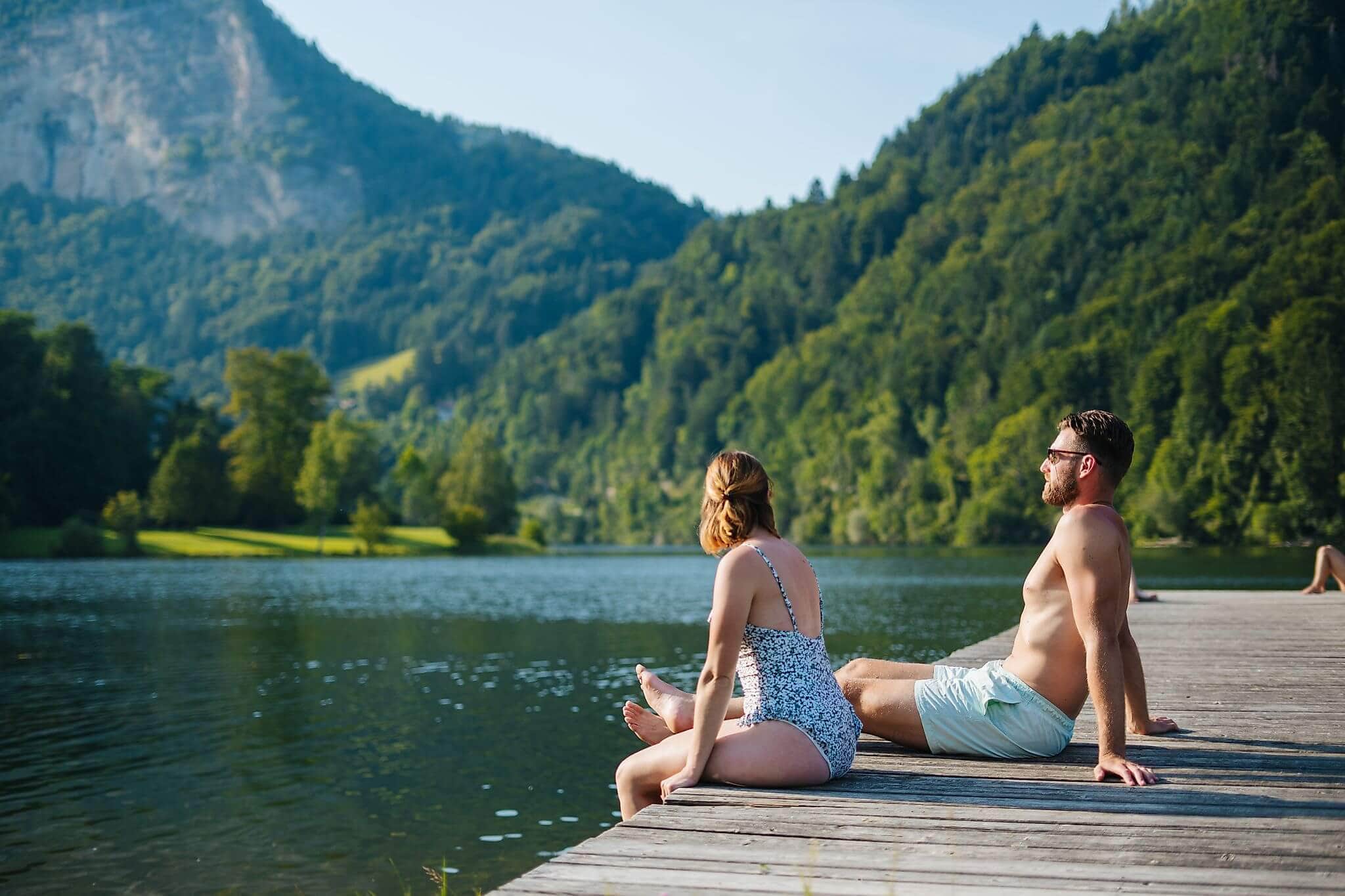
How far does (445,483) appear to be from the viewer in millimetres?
122062

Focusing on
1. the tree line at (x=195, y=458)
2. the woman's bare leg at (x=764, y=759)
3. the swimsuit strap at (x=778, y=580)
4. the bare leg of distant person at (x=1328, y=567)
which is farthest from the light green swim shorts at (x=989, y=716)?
the tree line at (x=195, y=458)

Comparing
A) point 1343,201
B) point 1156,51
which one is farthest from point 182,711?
point 1156,51

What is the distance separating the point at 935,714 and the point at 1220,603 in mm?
15192

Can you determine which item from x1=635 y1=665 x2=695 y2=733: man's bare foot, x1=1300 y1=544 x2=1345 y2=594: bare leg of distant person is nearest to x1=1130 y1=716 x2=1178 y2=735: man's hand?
x1=635 y1=665 x2=695 y2=733: man's bare foot

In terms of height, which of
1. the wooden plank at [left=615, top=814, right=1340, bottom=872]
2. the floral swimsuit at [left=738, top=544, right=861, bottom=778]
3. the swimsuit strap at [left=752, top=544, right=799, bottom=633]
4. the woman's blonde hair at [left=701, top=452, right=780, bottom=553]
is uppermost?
the woman's blonde hair at [left=701, top=452, right=780, bottom=553]

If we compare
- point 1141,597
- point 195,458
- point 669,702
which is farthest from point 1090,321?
point 669,702

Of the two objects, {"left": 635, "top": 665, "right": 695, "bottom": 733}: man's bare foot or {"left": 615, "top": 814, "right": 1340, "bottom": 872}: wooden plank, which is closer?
{"left": 615, "top": 814, "right": 1340, "bottom": 872}: wooden plank

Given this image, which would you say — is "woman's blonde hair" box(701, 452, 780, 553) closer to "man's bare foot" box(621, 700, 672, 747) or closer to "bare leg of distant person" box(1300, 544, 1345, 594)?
"man's bare foot" box(621, 700, 672, 747)

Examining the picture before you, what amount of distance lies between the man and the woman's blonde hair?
150cm

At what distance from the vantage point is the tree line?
313 ft

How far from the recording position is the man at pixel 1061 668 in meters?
6.30

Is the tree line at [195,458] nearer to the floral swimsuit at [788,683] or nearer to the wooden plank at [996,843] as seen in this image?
the floral swimsuit at [788,683]

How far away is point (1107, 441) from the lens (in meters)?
6.66

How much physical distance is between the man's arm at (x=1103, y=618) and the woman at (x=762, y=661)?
133cm
